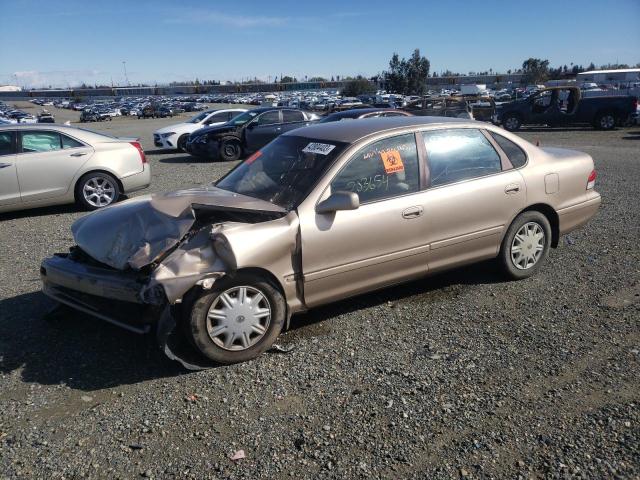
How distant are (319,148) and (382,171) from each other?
56 centimetres

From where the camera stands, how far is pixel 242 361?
3.66m

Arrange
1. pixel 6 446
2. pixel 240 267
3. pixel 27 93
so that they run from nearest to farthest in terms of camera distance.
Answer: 1. pixel 6 446
2. pixel 240 267
3. pixel 27 93

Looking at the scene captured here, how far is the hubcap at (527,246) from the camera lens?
4.90m

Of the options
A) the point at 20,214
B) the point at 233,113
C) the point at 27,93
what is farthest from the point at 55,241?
the point at 27,93

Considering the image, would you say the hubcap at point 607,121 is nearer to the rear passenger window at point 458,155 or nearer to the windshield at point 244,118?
the windshield at point 244,118

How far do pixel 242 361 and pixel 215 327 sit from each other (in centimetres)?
34

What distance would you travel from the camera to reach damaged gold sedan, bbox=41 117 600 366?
350 cm

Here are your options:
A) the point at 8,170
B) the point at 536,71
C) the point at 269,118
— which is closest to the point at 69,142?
the point at 8,170

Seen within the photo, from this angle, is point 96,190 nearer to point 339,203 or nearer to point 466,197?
point 339,203

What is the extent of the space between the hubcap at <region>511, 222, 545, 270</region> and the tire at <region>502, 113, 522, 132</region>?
60.6ft

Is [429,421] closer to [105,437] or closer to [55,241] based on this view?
[105,437]

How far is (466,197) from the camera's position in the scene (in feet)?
14.6

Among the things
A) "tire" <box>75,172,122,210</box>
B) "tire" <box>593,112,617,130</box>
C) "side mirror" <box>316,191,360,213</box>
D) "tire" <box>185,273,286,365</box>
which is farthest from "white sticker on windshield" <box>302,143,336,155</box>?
"tire" <box>593,112,617,130</box>

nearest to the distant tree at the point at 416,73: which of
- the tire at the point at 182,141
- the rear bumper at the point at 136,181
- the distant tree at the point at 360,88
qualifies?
the distant tree at the point at 360,88
